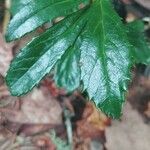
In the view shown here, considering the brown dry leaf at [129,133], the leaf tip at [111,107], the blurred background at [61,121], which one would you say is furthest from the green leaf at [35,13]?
the brown dry leaf at [129,133]

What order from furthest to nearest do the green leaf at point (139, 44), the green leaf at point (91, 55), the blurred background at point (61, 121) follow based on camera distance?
the blurred background at point (61, 121) < the green leaf at point (139, 44) < the green leaf at point (91, 55)

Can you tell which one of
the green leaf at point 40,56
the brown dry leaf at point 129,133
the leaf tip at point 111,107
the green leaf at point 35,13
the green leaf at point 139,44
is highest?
the green leaf at point 35,13

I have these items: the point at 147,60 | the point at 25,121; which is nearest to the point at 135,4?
the point at 147,60

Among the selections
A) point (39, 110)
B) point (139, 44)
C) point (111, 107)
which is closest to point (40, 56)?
point (111, 107)

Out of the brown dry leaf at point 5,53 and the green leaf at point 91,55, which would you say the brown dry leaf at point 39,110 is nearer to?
the brown dry leaf at point 5,53

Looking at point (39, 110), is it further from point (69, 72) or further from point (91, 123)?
point (69, 72)

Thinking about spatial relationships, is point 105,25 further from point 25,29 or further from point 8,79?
point 8,79

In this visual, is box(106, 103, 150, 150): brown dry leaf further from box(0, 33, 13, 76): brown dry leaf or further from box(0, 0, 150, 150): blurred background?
box(0, 33, 13, 76): brown dry leaf
